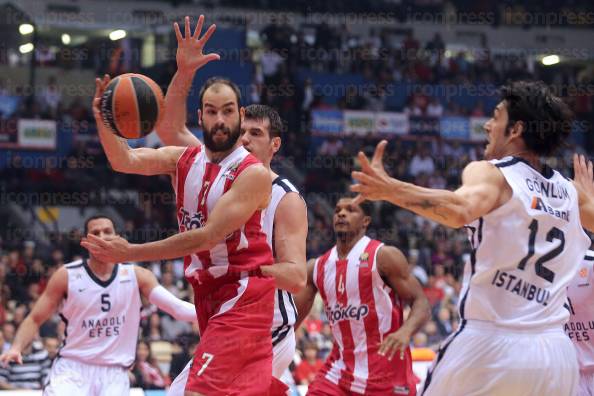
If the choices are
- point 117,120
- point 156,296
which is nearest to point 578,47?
point 156,296

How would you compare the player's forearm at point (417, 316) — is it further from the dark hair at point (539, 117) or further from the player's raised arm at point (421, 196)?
the player's raised arm at point (421, 196)

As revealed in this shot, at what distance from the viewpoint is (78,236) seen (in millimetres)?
16031

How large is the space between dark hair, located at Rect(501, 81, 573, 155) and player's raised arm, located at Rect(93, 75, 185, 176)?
1.97m

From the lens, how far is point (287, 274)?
17.1 ft

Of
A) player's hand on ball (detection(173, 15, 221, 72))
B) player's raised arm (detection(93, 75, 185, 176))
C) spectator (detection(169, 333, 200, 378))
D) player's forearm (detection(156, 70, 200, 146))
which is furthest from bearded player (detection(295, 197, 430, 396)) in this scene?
spectator (detection(169, 333, 200, 378))

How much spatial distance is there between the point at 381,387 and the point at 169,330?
6.75m

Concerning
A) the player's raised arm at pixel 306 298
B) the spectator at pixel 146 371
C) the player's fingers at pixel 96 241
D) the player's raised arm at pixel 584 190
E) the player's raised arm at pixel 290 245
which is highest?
the player's raised arm at pixel 584 190

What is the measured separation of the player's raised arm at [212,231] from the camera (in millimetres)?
4527

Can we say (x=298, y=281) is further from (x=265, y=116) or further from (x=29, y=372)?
(x=29, y=372)

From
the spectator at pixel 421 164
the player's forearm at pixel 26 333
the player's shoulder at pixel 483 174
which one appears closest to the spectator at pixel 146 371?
the player's forearm at pixel 26 333

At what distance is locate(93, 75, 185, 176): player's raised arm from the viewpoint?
204 inches

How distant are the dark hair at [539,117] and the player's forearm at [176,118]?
2149 millimetres

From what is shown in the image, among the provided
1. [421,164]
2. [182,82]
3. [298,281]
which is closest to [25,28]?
[421,164]

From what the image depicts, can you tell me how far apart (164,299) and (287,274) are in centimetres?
243
